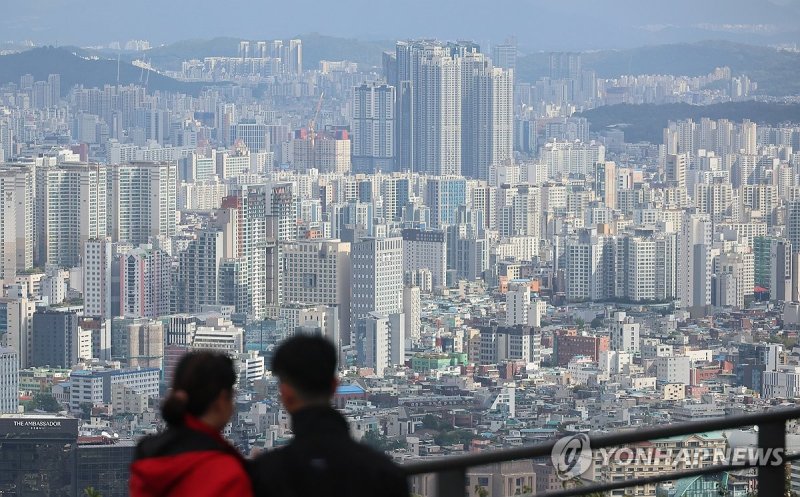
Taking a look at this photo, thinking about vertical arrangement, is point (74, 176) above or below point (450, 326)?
above

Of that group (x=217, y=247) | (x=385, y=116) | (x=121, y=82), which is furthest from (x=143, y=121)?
(x=217, y=247)

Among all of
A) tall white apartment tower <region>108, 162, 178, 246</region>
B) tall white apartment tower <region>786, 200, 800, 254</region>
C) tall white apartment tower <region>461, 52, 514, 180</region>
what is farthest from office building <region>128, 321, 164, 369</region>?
tall white apartment tower <region>461, 52, 514, 180</region>

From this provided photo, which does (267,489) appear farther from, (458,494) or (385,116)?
(385,116)

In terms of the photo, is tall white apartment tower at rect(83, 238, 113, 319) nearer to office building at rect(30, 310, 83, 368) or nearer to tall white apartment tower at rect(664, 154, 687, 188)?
office building at rect(30, 310, 83, 368)

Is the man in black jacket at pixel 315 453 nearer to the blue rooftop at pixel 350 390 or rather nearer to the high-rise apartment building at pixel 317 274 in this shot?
the blue rooftop at pixel 350 390

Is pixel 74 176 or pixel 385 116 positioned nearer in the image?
pixel 74 176

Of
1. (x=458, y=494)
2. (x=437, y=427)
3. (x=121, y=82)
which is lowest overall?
(x=437, y=427)

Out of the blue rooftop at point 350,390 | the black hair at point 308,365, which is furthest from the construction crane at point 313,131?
the black hair at point 308,365
